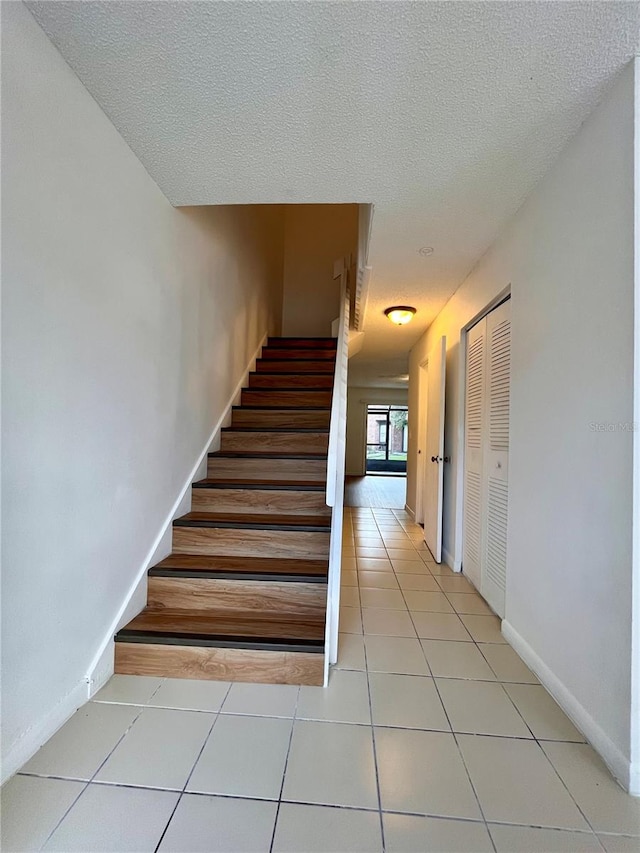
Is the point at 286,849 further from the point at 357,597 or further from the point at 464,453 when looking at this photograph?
the point at 464,453

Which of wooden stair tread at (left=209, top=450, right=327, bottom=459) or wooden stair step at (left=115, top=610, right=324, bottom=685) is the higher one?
wooden stair tread at (left=209, top=450, right=327, bottom=459)

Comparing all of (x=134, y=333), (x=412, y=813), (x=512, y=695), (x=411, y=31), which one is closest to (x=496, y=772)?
(x=412, y=813)

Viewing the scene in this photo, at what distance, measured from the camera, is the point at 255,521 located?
2.40 m

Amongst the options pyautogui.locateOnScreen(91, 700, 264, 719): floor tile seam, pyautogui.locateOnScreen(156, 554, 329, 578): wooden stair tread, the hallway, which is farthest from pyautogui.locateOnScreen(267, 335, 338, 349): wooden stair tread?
pyautogui.locateOnScreen(91, 700, 264, 719): floor tile seam

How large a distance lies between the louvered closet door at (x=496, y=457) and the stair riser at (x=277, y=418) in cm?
134

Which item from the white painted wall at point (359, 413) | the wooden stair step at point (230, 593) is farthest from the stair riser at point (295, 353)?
the white painted wall at point (359, 413)

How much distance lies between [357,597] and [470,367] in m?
1.92

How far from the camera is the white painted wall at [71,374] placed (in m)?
1.20

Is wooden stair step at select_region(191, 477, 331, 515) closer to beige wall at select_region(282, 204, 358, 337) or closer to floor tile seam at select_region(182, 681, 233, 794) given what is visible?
floor tile seam at select_region(182, 681, 233, 794)

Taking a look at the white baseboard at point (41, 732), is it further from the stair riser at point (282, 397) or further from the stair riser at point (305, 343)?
the stair riser at point (305, 343)

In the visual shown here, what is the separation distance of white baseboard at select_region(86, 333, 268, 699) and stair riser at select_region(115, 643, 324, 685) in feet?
0.23

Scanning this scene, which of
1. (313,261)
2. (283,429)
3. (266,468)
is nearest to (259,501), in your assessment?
(266,468)

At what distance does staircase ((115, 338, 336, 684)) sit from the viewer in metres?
1.75

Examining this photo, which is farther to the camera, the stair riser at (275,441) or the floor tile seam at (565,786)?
the stair riser at (275,441)
